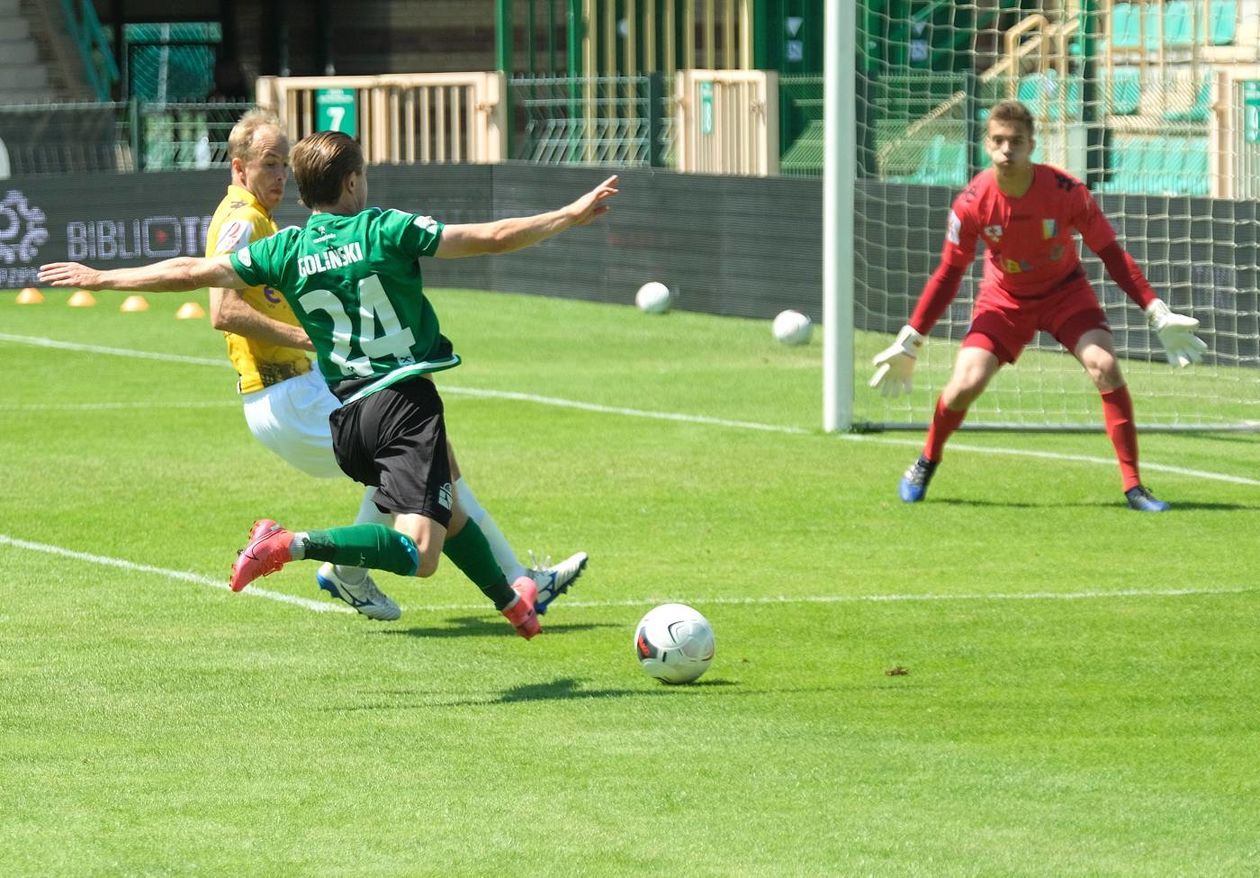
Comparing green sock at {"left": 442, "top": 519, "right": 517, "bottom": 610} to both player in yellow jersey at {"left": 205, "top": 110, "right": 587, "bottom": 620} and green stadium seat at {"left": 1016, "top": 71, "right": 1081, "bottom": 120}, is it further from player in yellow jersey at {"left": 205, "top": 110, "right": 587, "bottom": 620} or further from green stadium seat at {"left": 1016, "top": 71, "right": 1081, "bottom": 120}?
green stadium seat at {"left": 1016, "top": 71, "right": 1081, "bottom": 120}

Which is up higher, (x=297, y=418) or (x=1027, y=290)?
(x=1027, y=290)

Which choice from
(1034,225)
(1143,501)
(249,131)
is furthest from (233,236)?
(1143,501)

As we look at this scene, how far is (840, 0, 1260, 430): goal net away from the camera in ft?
50.7

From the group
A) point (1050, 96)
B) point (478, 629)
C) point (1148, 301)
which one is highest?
point (1050, 96)

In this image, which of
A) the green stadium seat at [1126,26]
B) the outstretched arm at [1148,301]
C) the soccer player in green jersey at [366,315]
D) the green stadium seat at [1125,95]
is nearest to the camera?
the soccer player in green jersey at [366,315]

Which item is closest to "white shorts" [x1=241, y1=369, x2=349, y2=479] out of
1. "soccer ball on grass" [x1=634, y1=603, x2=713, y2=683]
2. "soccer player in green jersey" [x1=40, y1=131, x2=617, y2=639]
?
"soccer player in green jersey" [x1=40, y1=131, x2=617, y2=639]

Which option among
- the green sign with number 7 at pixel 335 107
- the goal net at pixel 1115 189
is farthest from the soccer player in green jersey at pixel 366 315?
the green sign with number 7 at pixel 335 107

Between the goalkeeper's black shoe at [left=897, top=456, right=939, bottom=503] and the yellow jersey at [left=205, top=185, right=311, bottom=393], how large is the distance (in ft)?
12.2

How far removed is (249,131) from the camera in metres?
8.59

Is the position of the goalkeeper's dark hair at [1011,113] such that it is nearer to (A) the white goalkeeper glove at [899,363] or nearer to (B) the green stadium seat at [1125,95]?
(A) the white goalkeeper glove at [899,363]

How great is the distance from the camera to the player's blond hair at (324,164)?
7117 millimetres

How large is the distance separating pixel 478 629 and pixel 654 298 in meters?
12.9

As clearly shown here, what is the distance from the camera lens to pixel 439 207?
941 inches

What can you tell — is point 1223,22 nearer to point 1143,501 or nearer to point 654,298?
point 654,298
